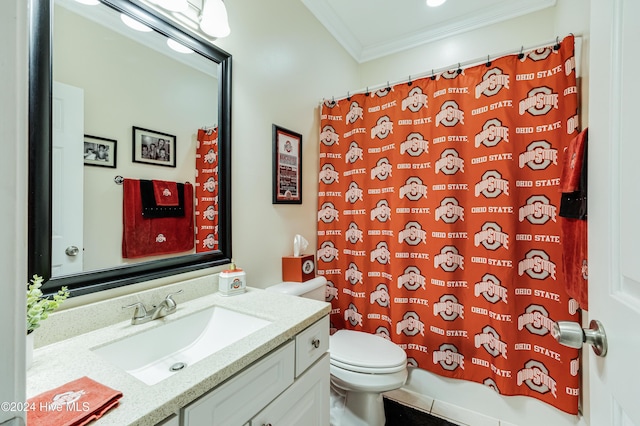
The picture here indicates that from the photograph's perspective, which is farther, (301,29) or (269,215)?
(301,29)

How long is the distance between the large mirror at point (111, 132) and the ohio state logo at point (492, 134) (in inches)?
52.8

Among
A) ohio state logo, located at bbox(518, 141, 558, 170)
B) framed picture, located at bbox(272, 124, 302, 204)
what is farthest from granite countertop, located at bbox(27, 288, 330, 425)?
ohio state logo, located at bbox(518, 141, 558, 170)

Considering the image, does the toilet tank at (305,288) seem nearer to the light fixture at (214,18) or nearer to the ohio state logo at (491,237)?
the ohio state logo at (491,237)

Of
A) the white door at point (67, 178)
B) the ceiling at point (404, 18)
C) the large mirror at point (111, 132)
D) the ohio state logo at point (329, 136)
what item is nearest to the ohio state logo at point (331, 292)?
the large mirror at point (111, 132)

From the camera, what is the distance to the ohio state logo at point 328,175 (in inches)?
77.0

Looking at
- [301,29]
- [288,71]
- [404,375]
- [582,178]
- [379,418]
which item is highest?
[301,29]

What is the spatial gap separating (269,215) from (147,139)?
2.35 feet

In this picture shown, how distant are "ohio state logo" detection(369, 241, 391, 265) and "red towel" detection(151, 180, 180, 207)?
121 cm

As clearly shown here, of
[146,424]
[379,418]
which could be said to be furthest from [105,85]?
[379,418]

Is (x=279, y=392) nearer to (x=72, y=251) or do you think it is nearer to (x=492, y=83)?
(x=72, y=251)

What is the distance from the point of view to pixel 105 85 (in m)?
0.93

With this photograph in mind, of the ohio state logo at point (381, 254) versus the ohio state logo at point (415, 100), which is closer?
the ohio state logo at point (415, 100)

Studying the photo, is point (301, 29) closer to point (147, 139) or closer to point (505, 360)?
point (147, 139)

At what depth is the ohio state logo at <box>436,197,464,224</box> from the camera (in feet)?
4.98
